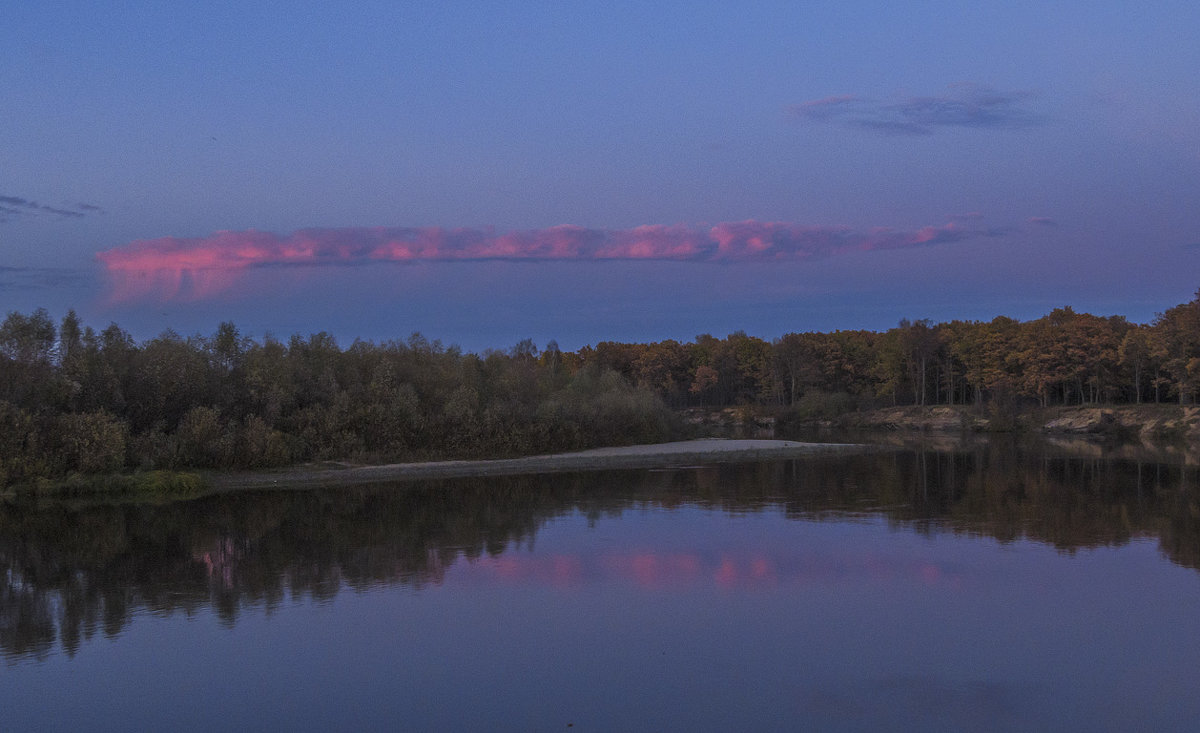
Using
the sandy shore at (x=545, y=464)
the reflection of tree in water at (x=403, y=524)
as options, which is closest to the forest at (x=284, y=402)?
the sandy shore at (x=545, y=464)

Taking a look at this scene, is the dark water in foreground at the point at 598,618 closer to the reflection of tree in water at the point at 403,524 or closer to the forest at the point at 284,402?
the reflection of tree in water at the point at 403,524

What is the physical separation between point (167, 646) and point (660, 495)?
13868 mm

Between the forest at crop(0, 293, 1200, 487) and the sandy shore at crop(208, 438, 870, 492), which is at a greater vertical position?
the forest at crop(0, 293, 1200, 487)

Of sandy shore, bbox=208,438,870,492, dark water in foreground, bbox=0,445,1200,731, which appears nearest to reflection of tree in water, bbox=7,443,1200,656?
dark water in foreground, bbox=0,445,1200,731

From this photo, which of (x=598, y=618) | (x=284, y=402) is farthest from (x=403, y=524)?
(x=284, y=402)

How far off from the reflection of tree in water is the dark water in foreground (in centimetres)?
9

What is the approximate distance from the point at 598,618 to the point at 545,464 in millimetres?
18721

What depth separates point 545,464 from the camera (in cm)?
2906

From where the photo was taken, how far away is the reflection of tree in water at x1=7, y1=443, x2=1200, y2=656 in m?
11.7

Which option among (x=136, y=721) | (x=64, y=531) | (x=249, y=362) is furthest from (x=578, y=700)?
(x=249, y=362)

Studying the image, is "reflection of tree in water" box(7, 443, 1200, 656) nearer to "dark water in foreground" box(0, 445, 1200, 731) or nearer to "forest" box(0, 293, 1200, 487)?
"dark water in foreground" box(0, 445, 1200, 731)

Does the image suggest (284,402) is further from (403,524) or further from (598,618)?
(598,618)

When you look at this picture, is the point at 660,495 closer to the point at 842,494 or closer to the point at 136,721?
the point at 842,494

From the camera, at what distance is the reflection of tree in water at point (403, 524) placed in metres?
11.7
